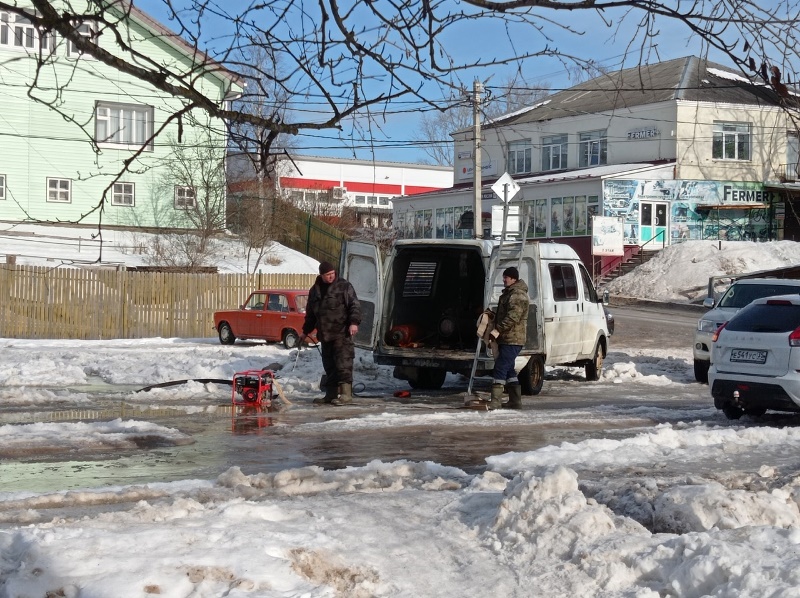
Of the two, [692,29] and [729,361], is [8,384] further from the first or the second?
[692,29]

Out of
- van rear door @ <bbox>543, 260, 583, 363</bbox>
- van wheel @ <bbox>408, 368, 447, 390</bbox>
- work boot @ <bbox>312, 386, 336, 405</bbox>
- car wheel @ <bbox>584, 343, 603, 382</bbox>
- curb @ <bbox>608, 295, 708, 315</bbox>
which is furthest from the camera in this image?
curb @ <bbox>608, 295, 708, 315</bbox>

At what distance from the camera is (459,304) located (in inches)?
706

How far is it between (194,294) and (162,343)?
311cm

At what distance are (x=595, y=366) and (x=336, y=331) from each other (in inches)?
236

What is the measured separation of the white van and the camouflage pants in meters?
1.21

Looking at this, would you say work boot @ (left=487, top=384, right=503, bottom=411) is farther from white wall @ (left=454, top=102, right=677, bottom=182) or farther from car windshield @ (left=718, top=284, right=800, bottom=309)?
white wall @ (left=454, top=102, right=677, bottom=182)

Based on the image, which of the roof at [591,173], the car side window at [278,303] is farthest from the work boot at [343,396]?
the roof at [591,173]

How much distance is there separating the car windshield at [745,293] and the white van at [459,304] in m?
2.29

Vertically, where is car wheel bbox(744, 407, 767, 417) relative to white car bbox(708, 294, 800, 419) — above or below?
below

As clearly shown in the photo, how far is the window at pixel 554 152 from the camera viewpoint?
175 feet

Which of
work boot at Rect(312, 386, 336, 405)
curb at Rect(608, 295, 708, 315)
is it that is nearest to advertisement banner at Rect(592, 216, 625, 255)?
curb at Rect(608, 295, 708, 315)

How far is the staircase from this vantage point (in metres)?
46.9

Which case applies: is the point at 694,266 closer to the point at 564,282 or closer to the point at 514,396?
the point at 564,282

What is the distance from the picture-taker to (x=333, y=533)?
21.4ft
